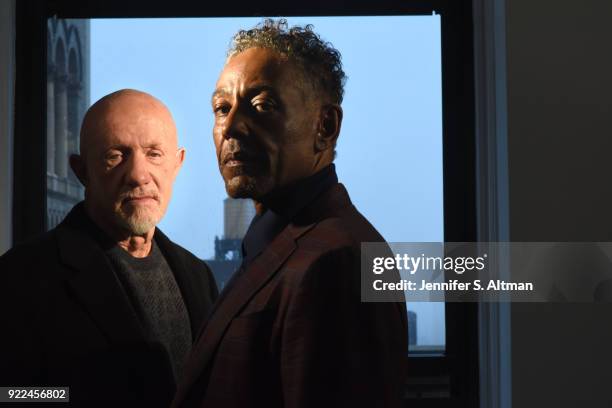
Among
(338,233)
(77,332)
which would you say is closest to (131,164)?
(77,332)

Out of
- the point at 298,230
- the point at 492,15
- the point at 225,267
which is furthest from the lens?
the point at 492,15

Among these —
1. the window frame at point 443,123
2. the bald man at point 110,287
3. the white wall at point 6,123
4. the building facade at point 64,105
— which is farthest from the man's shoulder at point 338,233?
the white wall at point 6,123

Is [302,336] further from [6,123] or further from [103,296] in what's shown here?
[6,123]

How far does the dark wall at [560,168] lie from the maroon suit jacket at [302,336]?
515 mm

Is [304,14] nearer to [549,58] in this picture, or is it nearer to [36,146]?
[549,58]

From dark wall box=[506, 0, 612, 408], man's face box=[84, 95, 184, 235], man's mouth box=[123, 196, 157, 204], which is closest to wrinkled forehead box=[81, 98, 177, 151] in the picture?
man's face box=[84, 95, 184, 235]

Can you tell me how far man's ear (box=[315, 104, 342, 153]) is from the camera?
5.43 ft

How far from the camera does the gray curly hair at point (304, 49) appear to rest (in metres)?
1.64

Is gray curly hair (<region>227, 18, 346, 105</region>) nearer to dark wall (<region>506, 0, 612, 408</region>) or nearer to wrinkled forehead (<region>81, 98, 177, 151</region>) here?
wrinkled forehead (<region>81, 98, 177, 151</region>)

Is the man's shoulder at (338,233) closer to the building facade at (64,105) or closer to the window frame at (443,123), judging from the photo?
the window frame at (443,123)

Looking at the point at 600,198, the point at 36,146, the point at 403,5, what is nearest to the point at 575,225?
the point at 600,198

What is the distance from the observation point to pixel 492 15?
2018mm

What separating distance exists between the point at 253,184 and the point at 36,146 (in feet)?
2.39

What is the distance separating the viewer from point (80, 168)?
177 centimetres
